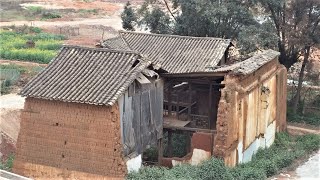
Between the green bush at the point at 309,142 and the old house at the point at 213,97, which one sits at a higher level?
the old house at the point at 213,97

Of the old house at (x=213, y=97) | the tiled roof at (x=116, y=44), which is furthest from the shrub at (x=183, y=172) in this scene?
the tiled roof at (x=116, y=44)

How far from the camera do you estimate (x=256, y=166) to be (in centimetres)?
2241

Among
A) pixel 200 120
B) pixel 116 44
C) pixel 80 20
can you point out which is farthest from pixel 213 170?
pixel 80 20

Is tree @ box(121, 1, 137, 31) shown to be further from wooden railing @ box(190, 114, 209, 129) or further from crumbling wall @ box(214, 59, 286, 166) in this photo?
wooden railing @ box(190, 114, 209, 129)

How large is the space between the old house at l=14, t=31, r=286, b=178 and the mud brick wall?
3 cm

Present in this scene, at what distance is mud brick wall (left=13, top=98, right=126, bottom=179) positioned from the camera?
18.2 meters

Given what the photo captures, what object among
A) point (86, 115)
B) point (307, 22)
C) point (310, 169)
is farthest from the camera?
point (307, 22)

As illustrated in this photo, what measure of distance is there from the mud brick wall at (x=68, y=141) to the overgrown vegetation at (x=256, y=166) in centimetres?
122

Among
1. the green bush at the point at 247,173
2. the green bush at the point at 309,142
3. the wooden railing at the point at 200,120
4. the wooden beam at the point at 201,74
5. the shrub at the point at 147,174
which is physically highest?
the wooden beam at the point at 201,74

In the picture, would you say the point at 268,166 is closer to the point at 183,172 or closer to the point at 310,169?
the point at 310,169

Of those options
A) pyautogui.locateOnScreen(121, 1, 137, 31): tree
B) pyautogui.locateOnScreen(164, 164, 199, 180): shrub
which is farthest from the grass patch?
pyautogui.locateOnScreen(164, 164, 199, 180): shrub

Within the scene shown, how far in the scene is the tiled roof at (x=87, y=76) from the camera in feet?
59.8

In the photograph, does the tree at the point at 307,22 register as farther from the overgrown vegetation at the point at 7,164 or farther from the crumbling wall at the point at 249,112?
the overgrown vegetation at the point at 7,164

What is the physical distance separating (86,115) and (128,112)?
4.66 feet
